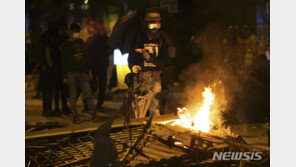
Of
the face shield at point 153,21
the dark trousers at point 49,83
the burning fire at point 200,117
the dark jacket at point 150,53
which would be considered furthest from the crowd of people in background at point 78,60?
the burning fire at point 200,117

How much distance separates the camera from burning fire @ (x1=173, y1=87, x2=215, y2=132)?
6.49 m

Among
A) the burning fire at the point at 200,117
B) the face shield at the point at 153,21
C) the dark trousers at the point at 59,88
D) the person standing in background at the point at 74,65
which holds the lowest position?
the burning fire at the point at 200,117

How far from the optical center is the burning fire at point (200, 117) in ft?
21.3

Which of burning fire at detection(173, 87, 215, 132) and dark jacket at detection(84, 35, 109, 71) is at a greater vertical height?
dark jacket at detection(84, 35, 109, 71)

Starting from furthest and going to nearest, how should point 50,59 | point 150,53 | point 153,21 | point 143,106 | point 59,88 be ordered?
point 59,88, point 50,59, point 143,106, point 150,53, point 153,21

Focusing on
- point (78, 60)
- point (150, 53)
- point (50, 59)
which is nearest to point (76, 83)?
point (78, 60)

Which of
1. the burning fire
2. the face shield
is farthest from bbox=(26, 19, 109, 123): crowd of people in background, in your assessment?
the burning fire

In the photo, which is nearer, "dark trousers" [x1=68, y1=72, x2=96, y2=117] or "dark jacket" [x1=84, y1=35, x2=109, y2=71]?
"dark trousers" [x1=68, y1=72, x2=96, y2=117]

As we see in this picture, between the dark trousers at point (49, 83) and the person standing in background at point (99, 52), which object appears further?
the person standing in background at point (99, 52)

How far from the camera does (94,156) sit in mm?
4504

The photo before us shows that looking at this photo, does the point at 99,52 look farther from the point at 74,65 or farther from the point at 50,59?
the point at 74,65

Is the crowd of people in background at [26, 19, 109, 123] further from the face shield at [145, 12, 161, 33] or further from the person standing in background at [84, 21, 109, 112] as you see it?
the face shield at [145, 12, 161, 33]

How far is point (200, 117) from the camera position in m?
6.67

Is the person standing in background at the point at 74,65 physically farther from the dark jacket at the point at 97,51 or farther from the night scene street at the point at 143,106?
the dark jacket at the point at 97,51
